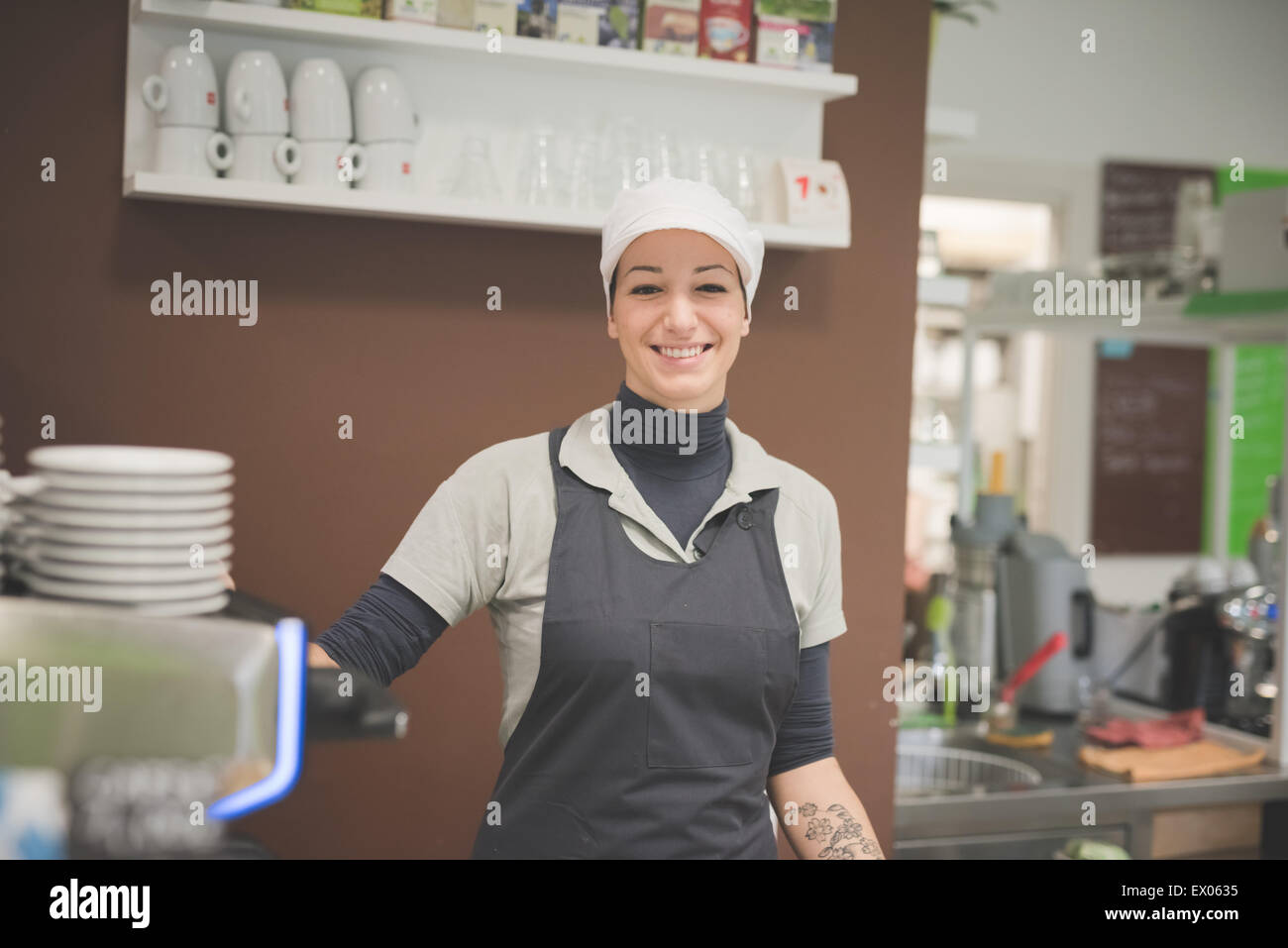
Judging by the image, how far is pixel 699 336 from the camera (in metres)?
1.62

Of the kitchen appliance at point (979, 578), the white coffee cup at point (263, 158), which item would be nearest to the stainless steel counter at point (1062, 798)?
the kitchen appliance at point (979, 578)

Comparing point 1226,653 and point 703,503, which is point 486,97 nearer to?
point 703,503

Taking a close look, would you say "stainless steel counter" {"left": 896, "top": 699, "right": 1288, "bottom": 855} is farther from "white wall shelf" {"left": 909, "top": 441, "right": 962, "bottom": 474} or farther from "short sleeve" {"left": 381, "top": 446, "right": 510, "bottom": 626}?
"short sleeve" {"left": 381, "top": 446, "right": 510, "bottom": 626}

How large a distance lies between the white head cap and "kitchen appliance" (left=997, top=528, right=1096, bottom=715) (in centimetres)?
180

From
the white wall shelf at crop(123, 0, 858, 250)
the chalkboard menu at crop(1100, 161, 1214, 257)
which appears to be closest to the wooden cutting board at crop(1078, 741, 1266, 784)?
the white wall shelf at crop(123, 0, 858, 250)

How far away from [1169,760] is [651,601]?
5.59 ft

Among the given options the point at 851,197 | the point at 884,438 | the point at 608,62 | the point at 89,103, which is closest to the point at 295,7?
the point at 89,103

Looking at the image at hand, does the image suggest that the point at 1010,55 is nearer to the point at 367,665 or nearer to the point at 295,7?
the point at 295,7

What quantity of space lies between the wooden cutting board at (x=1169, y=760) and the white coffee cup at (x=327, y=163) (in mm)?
1924

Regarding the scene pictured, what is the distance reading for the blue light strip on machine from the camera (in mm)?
957

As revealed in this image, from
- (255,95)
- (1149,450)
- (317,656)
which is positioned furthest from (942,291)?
(1149,450)

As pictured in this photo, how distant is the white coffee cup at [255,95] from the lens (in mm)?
1927

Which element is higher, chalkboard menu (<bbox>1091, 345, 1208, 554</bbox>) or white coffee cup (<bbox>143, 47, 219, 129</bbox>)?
white coffee cup (<bbox>143, 47, 219, 129</bbox>)

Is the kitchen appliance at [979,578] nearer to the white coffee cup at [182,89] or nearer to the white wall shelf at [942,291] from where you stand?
the white wall shelf at [942,291]
